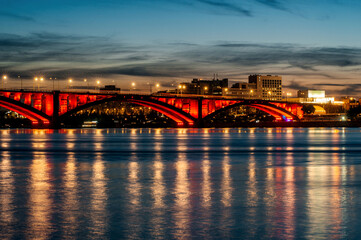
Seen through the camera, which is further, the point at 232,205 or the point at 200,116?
the point at 200,116

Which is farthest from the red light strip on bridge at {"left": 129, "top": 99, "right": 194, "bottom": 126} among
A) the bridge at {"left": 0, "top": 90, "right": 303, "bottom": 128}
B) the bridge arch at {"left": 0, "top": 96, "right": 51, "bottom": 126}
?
the bridge arch at {"left": 0, "top": 96, "right": 51, "bottom": 126}

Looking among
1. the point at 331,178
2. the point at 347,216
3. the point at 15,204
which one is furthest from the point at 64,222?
the point at 331,178

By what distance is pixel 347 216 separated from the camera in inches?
528

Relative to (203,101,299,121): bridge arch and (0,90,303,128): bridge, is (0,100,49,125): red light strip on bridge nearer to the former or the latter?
(0,90,303,128): bridge

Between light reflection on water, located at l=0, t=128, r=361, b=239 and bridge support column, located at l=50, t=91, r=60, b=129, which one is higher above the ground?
bridge support column, located at l=50, t=91, r=60, b=129

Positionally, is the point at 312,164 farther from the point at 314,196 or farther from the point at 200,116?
the point at 200,116

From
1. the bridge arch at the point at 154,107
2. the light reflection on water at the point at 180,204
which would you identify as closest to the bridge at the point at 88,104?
the bridge arch at the point at 154,107

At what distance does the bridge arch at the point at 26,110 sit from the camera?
118 meters

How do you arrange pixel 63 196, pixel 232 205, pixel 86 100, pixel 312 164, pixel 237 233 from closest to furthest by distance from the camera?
pixel 237 233 < pixel 232 205 < pixel 63 196 < pixel 312 164 < pixel 86 100

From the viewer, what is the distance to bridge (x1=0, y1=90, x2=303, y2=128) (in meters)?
124

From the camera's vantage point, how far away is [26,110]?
12350cm

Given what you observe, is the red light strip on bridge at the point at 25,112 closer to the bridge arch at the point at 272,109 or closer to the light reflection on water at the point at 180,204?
the bridge arch at the point at 272,109

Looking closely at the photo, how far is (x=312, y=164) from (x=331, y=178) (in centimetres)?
771

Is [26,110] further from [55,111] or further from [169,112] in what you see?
[169,112]
